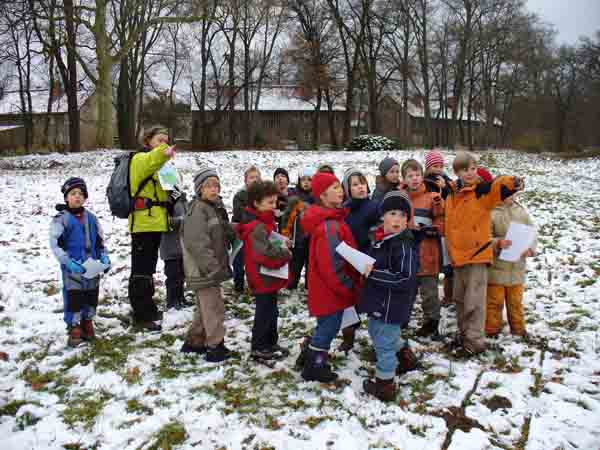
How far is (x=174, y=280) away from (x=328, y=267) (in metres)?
2.54

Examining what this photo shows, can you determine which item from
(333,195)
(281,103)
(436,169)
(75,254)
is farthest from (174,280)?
(281,103)

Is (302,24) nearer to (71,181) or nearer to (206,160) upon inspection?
(206,160)

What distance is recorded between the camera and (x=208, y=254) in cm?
400

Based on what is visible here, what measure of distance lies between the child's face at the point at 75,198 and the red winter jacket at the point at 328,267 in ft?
7.37

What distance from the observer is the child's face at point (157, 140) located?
4531 mm

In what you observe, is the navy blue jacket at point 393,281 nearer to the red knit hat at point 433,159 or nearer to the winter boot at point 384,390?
the winter boot at point 384,390

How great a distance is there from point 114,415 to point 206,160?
1766 centimetres

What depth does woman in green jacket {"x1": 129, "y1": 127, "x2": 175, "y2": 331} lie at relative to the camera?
14.6 ft

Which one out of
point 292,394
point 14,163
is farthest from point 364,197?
point 14,163

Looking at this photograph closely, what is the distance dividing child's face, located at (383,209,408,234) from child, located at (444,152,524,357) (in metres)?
0.98

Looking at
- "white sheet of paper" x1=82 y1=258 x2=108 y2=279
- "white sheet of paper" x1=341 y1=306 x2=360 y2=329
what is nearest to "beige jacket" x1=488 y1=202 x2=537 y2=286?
"white sheet of paper" x1=341 y1=306 x2=360 y2=329

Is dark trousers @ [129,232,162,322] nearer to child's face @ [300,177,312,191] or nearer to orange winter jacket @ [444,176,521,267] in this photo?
child's face @ [300,177,312,191]

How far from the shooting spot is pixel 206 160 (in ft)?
66.6

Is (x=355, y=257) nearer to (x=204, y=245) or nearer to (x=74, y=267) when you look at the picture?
(x=204, y=245)
